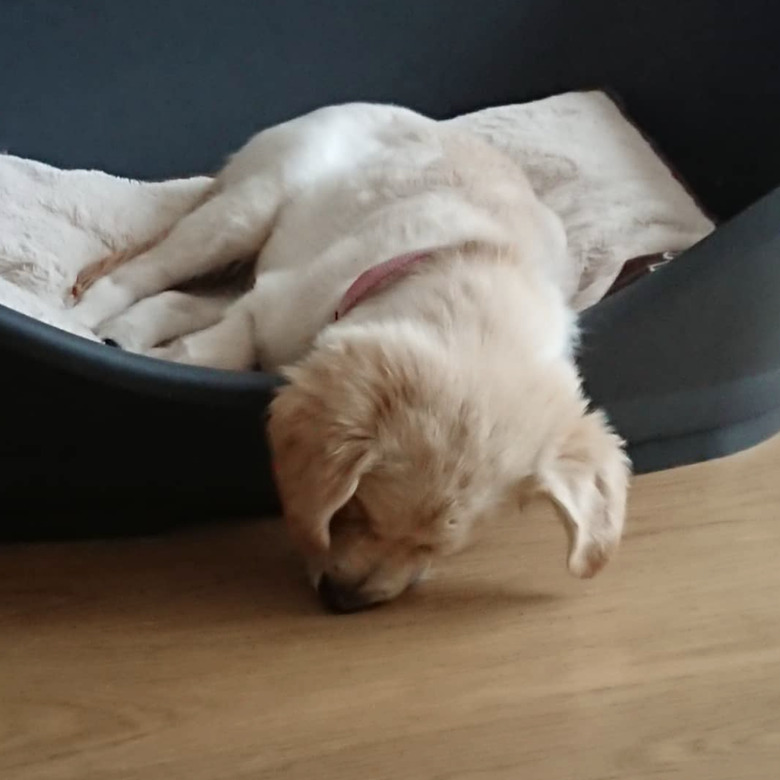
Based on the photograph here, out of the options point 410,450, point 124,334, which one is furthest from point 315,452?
point 124,334

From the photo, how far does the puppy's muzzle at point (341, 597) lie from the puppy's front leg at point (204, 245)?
0.73 meters

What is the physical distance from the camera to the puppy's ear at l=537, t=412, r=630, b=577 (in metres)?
1.52

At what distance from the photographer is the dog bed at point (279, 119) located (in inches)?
63.6

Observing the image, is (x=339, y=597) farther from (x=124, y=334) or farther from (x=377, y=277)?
(x=124, y=334)

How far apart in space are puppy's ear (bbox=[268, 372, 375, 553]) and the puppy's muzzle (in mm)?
182

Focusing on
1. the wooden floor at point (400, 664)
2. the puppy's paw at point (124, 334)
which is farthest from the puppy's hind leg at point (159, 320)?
the wooden floor at point (400, 664)

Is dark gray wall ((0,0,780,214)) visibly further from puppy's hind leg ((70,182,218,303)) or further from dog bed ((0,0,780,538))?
puppy's hind leg ((70,182,218,303))

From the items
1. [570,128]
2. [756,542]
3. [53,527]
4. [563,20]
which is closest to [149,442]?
[53,527]

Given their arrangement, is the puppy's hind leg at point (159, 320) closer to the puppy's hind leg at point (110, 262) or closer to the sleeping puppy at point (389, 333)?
the sleeping puppy at point (389, 333)

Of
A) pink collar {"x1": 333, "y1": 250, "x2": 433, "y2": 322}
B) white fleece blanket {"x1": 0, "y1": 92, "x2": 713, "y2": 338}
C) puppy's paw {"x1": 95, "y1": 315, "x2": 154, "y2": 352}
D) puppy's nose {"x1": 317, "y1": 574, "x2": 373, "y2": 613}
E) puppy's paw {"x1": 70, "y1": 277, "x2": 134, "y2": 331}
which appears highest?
pink collar {"x1": 333, "y1": 250, "x2": 433, "y2": 322}

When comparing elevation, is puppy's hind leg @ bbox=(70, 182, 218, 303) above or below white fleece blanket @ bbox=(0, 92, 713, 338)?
below

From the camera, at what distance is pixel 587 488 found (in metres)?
1.55

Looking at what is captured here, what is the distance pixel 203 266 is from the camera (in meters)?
2.12

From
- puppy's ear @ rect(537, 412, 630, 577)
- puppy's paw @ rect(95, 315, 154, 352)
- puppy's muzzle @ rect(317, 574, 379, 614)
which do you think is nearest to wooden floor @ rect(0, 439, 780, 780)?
puppy's muzzle @ rect(317, 574, 379, 614)
